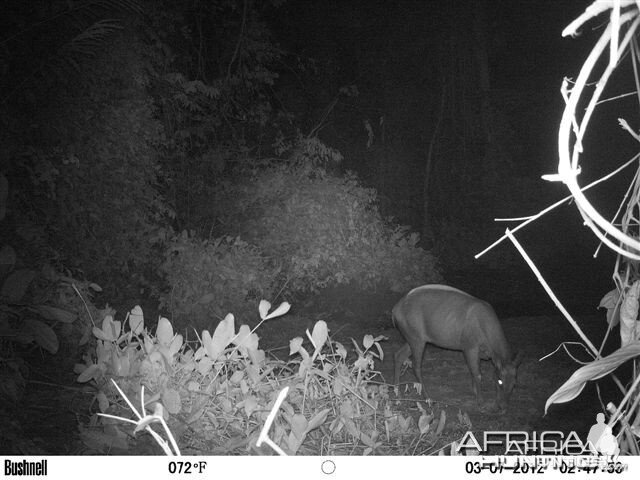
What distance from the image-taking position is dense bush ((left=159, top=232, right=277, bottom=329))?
26.5ft

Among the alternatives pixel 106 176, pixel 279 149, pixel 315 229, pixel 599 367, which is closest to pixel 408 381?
pixel 106 176

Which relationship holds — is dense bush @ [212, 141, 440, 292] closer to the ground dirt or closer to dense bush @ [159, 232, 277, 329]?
the ground dirt

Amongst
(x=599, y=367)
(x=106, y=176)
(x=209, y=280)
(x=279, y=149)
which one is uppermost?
(x=599, y=367)

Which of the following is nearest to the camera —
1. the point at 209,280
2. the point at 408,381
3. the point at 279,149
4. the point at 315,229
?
the point at 408,381

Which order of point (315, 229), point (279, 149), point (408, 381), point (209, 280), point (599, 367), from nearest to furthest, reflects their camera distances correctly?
point (599, 367) → point (408, 381) → point (209, 280) → point (315, 229) → point (279, 149)

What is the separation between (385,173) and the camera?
45.1ft

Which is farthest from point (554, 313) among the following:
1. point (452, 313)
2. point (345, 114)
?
point (345, 114)

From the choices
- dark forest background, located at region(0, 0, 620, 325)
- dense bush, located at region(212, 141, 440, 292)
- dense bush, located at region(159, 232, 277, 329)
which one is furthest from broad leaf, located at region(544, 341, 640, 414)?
dense bush, located at region(212, 141, 440, 292)

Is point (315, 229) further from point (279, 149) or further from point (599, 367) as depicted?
point (599, 367)

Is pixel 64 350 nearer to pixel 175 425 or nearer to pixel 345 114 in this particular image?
pixel 175 425

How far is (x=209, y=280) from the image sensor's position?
849cm

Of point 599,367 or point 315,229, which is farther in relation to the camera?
point 315,229

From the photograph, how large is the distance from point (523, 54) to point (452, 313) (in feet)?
42.0
